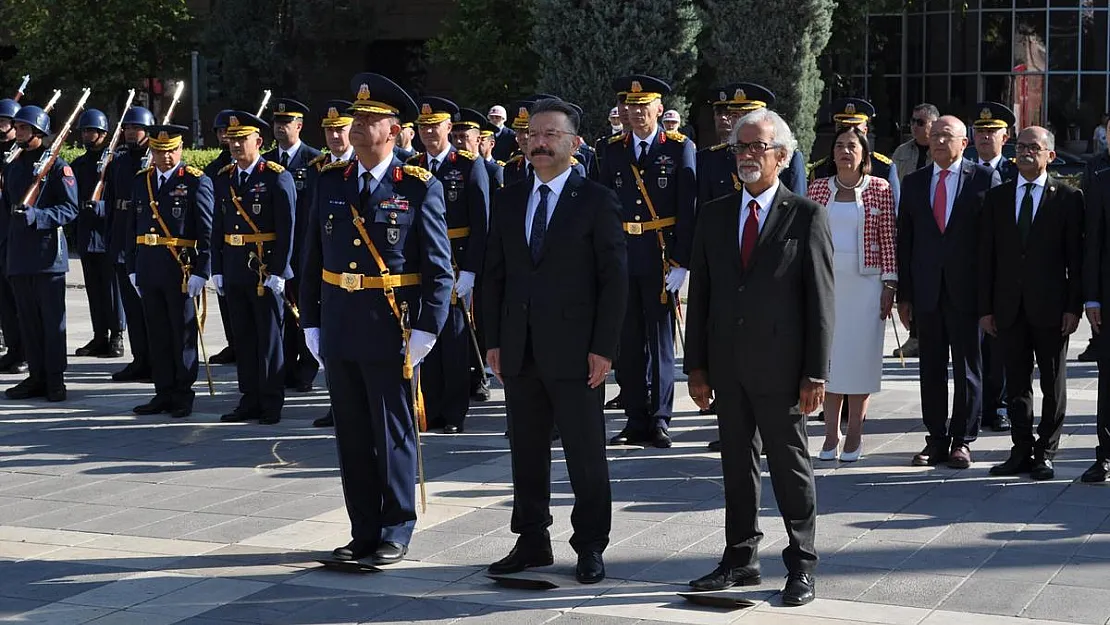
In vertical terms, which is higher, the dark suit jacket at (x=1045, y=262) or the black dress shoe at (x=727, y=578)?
the dark suit jacket at (x=1045, y=262)

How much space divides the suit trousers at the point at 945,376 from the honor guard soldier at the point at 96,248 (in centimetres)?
805

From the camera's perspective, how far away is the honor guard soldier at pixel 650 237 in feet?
32.6

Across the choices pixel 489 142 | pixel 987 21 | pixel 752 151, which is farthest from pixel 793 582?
pixel 987 21

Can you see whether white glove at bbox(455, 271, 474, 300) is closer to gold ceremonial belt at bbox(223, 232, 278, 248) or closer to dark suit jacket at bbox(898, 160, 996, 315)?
gold ceremonial belt at bbox(223, 232, 278, 248)

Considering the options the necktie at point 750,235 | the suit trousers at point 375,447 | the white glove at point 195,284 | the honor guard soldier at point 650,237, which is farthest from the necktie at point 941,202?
the white glove at point 195,284

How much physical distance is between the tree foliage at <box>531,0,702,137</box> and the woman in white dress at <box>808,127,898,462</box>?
653 inches

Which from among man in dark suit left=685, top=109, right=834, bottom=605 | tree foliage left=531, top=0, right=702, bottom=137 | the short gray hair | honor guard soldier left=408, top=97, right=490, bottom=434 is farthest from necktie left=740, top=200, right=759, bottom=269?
tree foliage left=531, top=0, right=702, bottom=137

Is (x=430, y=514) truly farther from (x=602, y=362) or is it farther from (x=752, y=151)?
(x=752, y=151)

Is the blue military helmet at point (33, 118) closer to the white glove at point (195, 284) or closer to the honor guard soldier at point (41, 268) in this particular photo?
the honor guard soldier at point (41, 268)

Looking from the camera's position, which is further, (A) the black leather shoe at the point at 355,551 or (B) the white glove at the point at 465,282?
(B) the white glove at the point at 465,282

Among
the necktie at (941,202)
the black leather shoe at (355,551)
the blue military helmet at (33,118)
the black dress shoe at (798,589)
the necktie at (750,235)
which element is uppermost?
the blue military helmet at (33,118)

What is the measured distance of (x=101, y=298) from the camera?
14711mm

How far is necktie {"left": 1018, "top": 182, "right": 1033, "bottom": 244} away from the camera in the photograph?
877 cm

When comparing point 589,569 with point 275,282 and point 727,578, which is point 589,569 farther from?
point 275,282
